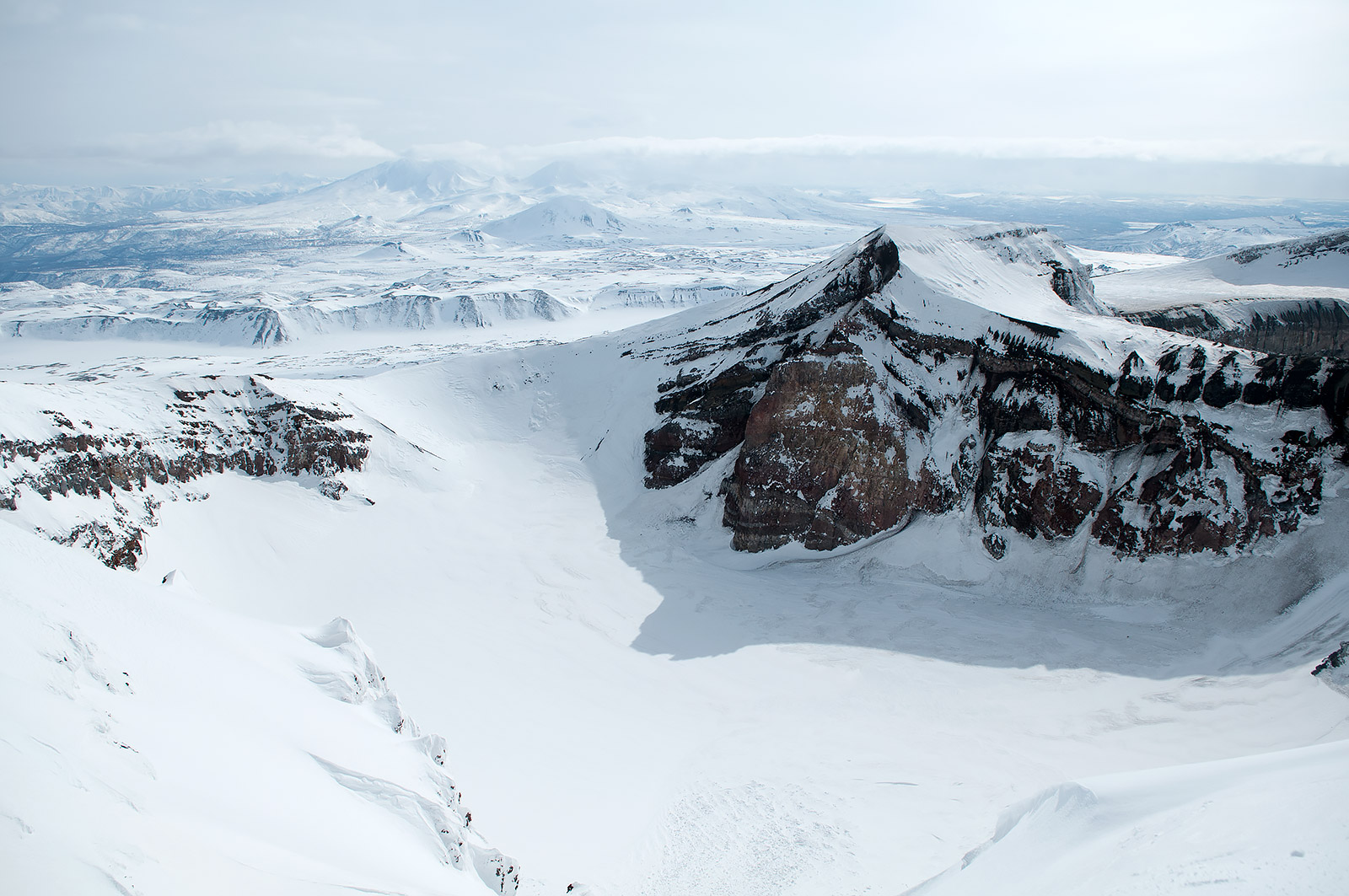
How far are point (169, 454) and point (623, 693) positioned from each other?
2518 cm

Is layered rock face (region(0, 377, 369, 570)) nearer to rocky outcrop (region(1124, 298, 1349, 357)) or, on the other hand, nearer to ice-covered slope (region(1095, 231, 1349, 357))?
ice-covered slope (region(1095, 231, 1349, 357))

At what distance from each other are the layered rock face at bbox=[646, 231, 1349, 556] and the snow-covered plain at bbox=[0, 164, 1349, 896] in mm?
1485

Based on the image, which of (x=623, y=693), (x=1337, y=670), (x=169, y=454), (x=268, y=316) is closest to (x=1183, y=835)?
(x=623, y=693)

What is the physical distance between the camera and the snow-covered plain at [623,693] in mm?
8406

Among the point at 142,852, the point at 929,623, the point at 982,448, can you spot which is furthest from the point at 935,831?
the point at 982,448

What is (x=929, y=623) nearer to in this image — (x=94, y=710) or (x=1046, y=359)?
(x=1046, y=359)

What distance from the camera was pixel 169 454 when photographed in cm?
3162

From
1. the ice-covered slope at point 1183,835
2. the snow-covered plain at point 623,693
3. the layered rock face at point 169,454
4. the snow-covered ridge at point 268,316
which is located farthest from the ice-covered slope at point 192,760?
the snow-covered ridge at point 268,316

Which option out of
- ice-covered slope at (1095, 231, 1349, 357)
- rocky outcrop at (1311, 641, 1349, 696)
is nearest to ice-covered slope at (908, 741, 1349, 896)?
rocky outcrop at (1311, 641, 1349, 696)

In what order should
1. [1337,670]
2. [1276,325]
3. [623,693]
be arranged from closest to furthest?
[1337,670] → [623,693] → [1276,325]

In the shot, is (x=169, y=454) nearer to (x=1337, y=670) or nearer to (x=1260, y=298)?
(x=1337, y=670)

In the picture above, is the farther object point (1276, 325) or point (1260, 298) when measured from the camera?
point (1260, 298)

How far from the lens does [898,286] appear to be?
37.8 meters

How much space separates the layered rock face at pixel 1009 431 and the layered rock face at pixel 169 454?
19115mm
